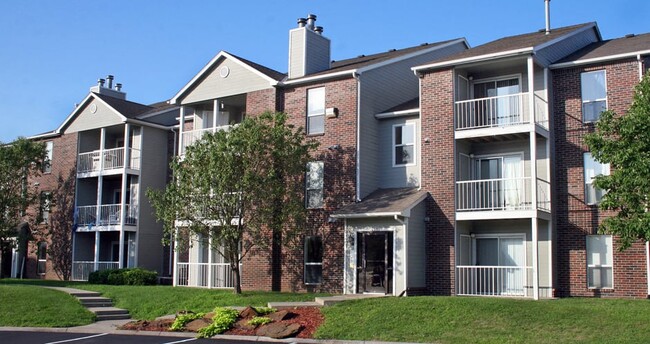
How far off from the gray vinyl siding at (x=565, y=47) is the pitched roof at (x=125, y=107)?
1928cm

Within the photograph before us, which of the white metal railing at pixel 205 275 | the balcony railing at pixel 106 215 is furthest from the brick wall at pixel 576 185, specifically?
the balcony railing at pixel 106 215

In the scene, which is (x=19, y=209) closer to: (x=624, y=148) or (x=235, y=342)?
(x=235, y=342)

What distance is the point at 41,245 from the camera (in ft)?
123

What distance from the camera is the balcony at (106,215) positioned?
33969mm

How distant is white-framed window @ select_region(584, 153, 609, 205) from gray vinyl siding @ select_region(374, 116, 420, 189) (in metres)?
5.46

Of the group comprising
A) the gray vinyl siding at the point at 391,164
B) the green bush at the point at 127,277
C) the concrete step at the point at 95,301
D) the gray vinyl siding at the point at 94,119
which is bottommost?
the concrete step at the point at 95,301

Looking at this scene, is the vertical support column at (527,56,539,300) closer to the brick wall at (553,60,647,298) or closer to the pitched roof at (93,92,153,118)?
the brick wall at (553,60,647,298)

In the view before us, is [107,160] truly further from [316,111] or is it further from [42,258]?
[316,111]

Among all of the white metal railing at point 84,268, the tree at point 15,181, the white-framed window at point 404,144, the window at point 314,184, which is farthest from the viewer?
the white metal railing at point 84,268

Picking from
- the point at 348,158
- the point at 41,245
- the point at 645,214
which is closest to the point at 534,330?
the point at 645,214

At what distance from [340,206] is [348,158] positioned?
5.48ft

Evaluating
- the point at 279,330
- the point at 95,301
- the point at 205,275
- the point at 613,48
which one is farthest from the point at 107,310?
the point at 613,48

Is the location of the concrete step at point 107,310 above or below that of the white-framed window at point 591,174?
below

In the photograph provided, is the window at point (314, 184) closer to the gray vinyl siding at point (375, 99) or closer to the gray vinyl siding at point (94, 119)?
the gray vinyl siding at point (375, 99)
